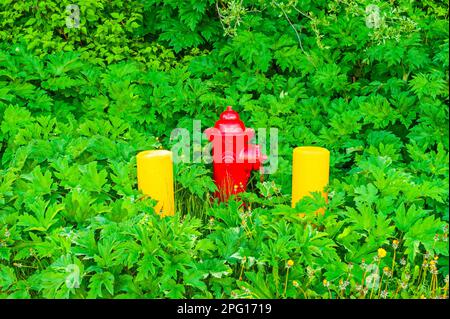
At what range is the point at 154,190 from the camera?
13.1 ft

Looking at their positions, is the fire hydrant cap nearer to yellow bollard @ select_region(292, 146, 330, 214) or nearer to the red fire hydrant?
the red fire hydrant

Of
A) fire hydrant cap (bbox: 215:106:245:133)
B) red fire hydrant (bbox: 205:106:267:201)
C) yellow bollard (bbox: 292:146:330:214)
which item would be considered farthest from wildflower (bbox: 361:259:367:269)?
fire hydrant cap (bbox: 215:106:245:133)

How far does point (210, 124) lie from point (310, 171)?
4.59ft

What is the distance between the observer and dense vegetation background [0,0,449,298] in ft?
11.1

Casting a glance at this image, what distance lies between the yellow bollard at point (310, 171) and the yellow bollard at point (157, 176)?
805mm

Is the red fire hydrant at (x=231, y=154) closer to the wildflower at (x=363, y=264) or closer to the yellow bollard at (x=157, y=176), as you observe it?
the yellow bollard at (x=157, y=176)

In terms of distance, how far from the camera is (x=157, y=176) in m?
3.98

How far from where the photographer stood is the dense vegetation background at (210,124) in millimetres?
3383

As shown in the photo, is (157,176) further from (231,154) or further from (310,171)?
(310,171)

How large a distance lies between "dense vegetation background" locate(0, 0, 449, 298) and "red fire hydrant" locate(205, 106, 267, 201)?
0.51 feet

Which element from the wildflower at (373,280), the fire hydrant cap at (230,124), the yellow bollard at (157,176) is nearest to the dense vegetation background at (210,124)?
the wildflower at (373,280)

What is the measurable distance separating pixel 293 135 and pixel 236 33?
1110 millimetres
